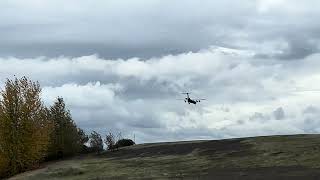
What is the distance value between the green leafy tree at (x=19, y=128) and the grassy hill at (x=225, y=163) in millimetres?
13030

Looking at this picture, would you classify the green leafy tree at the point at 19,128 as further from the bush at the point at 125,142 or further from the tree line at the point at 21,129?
the bush at the point at 125,142

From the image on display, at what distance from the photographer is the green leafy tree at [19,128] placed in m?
75.5

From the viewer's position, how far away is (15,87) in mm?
76375

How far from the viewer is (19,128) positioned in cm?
7662

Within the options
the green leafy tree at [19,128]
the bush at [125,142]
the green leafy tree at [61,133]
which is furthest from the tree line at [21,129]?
the bush at [125,142]

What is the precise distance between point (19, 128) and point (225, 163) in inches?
1240

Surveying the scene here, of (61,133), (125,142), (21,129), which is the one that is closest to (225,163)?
(21,129)

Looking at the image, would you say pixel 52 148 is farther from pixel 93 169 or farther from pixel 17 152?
pixel 93 169

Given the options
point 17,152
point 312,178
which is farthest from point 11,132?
point 312,178

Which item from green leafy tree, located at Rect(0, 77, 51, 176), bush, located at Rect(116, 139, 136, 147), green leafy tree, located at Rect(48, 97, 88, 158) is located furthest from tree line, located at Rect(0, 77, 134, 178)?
bush, located at Rect(116, 139, 136, 147)

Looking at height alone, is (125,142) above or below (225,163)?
above

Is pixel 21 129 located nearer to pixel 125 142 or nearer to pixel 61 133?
pixel 61 133

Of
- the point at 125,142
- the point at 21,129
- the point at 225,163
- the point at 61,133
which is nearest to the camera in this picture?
the point at 225,163

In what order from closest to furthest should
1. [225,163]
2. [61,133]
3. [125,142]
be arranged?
[225,163]
[61,133]
[125,142]
